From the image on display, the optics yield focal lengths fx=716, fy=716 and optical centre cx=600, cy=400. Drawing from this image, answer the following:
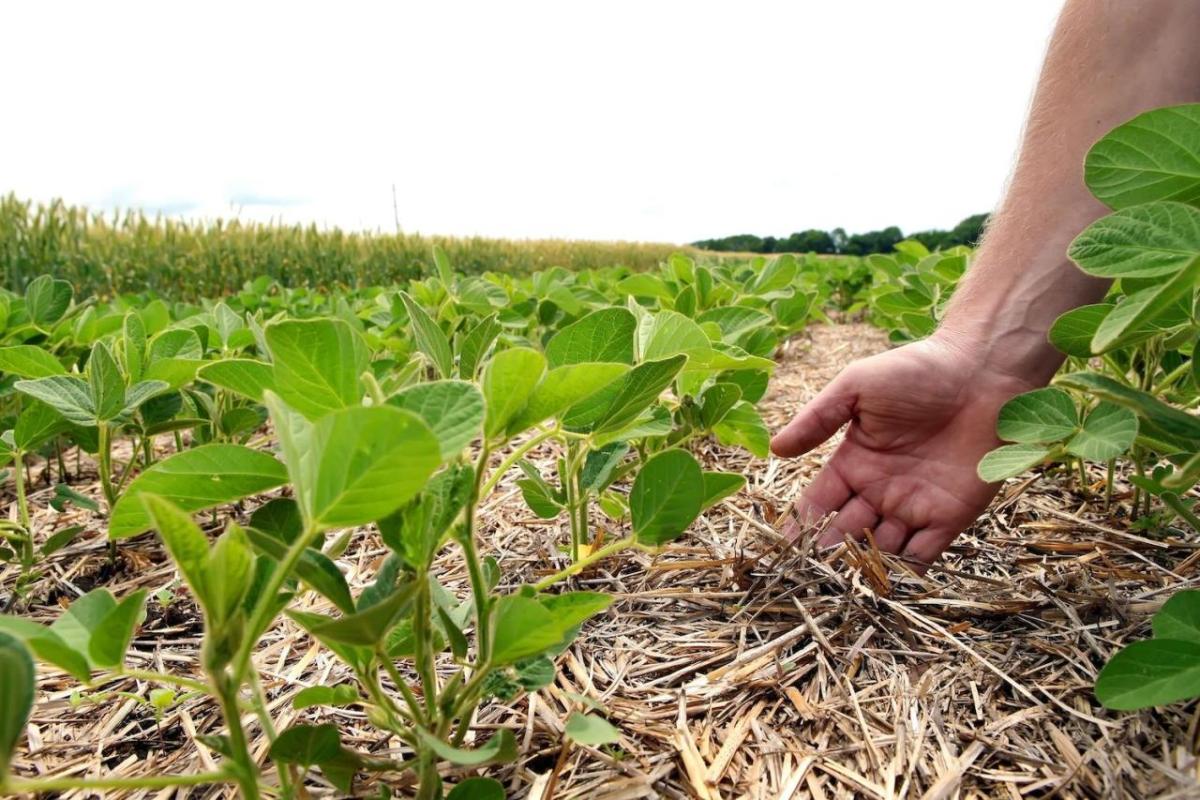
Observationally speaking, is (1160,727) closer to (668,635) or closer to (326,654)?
(668,635)

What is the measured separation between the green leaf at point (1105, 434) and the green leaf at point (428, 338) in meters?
0.76

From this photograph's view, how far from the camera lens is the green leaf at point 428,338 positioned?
0.74m

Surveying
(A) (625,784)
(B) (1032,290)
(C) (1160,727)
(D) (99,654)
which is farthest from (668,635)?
(B) (1032,290)

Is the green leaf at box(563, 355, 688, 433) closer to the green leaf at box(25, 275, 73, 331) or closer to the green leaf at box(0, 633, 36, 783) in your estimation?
the green leaf at box(0, 633, 36, 783)

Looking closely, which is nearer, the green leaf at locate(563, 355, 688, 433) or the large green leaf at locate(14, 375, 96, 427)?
the green leaf at locate(563, 355, 688, 433)

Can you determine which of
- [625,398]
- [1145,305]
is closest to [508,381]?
[625,398]

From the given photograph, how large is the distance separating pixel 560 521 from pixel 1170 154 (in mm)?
1058

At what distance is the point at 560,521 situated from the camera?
1398mm

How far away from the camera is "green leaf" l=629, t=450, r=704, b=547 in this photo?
28.2 inches

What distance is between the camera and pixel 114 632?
0.50 meters

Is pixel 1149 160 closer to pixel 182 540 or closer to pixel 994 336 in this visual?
pixel 994 336

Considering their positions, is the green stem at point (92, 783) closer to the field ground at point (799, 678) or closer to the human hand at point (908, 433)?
the field ground at point (799, 678)

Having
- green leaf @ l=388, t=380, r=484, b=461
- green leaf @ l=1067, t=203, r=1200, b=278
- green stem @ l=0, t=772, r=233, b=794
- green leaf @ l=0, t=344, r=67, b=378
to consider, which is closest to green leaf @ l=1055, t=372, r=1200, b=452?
green leaf @ l=1067, t=203, r=1200, b=278

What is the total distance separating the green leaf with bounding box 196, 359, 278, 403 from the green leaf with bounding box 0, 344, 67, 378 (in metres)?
A: 0.68
